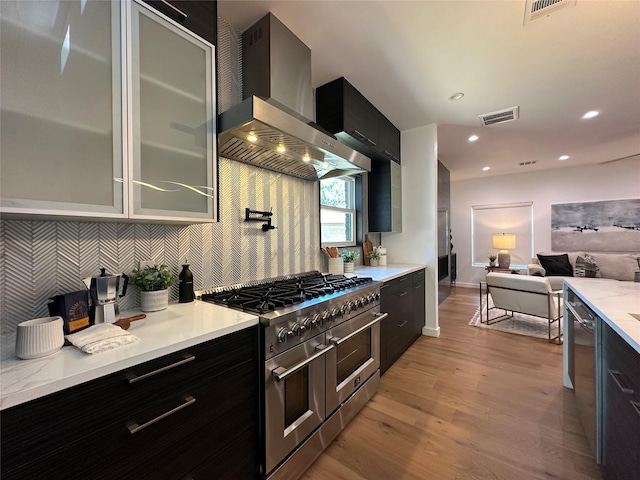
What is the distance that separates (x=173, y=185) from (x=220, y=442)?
1.16m

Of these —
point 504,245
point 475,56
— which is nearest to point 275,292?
point 475,56

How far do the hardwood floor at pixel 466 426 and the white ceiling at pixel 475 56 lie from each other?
2.72 m

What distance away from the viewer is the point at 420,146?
341 cm

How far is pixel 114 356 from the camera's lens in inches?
31.2

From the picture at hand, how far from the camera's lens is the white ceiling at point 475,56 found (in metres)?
1.63

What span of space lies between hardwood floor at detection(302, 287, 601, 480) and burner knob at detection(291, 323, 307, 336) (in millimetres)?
796

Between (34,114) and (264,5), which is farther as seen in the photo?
(264,5)

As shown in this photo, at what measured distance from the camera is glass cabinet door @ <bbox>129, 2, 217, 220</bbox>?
1115 millimetres

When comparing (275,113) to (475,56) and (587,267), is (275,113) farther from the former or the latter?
(587,267)

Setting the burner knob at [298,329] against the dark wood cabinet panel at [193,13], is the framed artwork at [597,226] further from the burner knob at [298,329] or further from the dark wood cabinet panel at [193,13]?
the dark wood cabinet panel at [193,13]

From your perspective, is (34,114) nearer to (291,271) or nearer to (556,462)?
(291,271)

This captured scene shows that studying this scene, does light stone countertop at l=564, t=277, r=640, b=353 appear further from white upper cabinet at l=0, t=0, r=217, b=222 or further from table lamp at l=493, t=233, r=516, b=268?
table lamp at l=493, t=233, r=516, b=268

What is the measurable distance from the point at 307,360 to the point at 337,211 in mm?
1946

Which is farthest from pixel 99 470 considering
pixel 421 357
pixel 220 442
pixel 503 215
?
pixel 503 215
